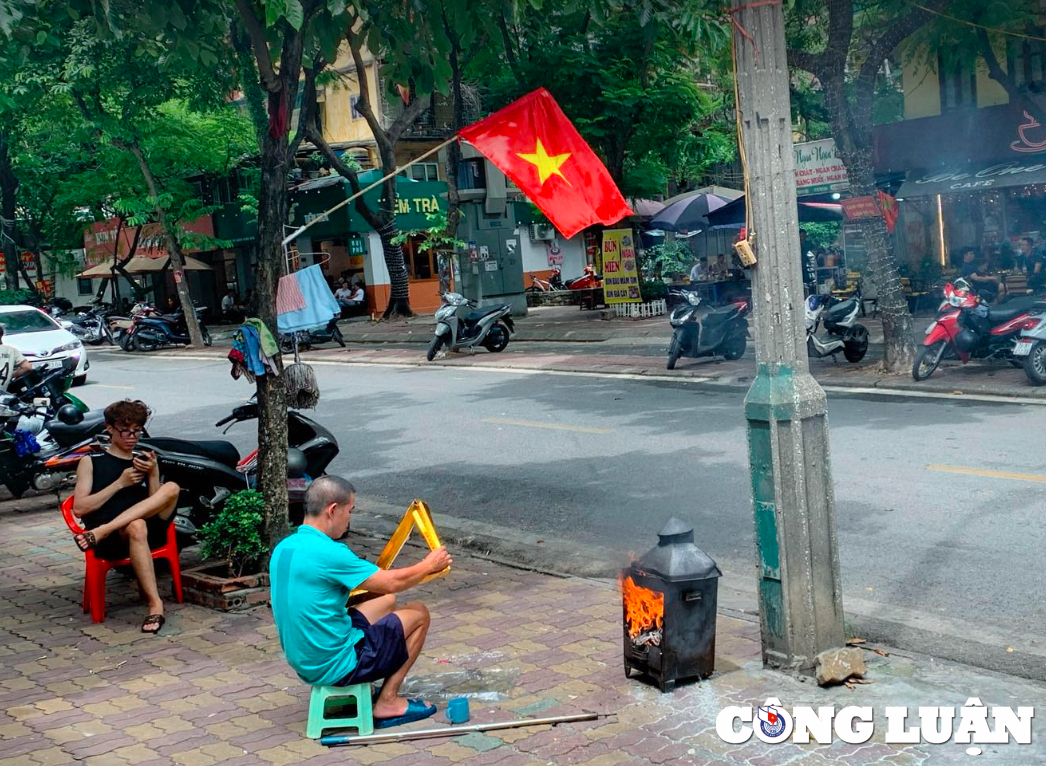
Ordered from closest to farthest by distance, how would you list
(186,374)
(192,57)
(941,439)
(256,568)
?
(256,568), (192,57), (941,439), (186,374)

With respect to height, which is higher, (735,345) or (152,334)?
(152,334)

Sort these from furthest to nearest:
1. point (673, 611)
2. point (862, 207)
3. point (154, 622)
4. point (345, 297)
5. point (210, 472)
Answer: point (345, 297) < point (862, 207) < point (210, 472) < point (154, 622) < point (673, 611)

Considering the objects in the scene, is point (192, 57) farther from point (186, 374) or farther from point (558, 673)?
point (186, 374)

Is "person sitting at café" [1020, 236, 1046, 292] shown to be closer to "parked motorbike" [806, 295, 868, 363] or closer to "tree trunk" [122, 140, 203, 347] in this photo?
"parked motorbike" [806, 295, 868, 363]

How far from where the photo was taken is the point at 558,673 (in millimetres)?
5715

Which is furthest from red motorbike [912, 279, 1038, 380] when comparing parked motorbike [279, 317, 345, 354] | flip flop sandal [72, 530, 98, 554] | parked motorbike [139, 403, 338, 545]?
parked motorbike [279, 317, 345, 354]

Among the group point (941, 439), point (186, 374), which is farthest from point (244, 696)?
point (186, 374)

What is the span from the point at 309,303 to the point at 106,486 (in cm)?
185

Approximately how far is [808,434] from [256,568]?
396 centimetres

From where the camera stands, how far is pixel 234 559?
761cm

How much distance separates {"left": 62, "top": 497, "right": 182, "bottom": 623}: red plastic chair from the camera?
7.12 metres

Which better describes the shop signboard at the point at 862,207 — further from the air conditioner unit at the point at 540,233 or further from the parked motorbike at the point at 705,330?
the air conditioner unit at the point at 540,233

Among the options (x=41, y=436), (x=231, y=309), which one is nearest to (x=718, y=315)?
(x=41, y=436)

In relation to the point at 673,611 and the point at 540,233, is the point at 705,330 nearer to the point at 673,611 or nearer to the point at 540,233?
the point at 673,611
